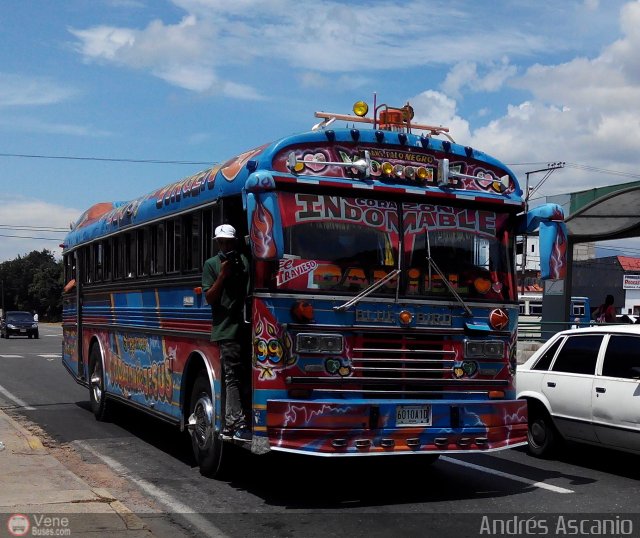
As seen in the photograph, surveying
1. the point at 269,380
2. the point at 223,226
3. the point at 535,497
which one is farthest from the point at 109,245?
Answer: the point at 535,497

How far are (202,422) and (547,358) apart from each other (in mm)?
4178

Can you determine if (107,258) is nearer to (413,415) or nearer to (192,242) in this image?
(192,242)

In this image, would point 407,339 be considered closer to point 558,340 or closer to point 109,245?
point 558,340

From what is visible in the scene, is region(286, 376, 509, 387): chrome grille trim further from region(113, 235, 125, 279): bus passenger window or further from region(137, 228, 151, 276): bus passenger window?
region(113, 235, 125, 279): bus passenger window

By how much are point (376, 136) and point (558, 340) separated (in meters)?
3.82

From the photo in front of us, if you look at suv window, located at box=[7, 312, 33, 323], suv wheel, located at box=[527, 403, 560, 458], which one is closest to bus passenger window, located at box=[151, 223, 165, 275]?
suv wheel, located at box=[527, 403, 560, 458]

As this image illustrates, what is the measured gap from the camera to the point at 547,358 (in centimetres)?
1068

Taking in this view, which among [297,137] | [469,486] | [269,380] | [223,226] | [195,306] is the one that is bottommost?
[469,486]

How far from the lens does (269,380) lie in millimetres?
7645

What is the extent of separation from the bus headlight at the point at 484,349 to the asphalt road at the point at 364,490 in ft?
4.16

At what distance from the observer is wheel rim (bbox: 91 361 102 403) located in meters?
13.5

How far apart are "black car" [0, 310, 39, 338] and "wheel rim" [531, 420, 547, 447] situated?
4442 centimetres

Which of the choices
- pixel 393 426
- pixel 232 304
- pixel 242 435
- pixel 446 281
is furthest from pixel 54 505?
pixel 446 281

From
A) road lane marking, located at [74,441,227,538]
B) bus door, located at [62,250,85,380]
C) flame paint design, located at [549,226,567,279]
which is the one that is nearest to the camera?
road lane marking, located at [74,441,227,538]
